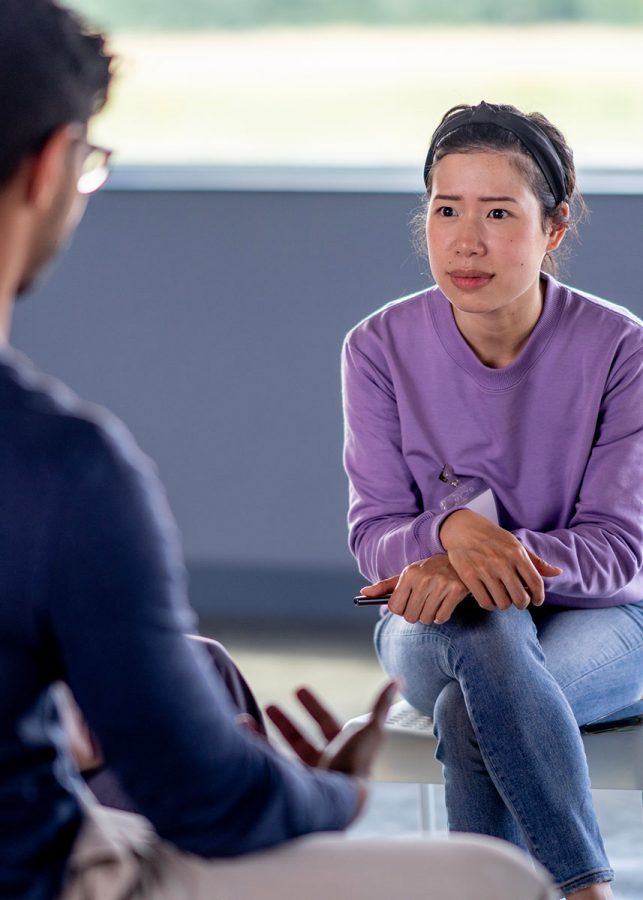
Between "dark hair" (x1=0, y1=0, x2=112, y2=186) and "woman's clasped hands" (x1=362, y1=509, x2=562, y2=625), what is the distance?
1.00 metres

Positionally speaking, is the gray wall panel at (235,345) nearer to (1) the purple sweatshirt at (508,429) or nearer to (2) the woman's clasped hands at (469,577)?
(1) the purple sweatshirt at (508,429)

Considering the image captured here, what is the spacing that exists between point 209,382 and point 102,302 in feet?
1.35

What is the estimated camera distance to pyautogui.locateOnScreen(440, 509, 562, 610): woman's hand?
183cm

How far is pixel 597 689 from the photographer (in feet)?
6.25

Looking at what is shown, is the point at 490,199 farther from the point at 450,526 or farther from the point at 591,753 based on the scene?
the point at 591,753

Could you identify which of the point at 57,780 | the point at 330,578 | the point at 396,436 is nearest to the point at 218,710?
the point at 57,780

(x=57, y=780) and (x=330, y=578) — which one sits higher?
(x=57, y=780)

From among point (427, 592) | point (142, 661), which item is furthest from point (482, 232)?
point (142, 661)

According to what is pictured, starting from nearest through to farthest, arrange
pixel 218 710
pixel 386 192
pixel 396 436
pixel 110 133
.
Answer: pixel 218 710 → pixel 396 436 → pixel 386 192 → pixel 110 133

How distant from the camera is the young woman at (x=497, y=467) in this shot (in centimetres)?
184

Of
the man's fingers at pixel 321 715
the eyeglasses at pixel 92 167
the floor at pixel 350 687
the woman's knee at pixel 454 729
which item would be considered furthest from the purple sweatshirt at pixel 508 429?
the eyeglasses at pixel 92 167

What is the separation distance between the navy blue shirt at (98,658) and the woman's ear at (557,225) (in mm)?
1285

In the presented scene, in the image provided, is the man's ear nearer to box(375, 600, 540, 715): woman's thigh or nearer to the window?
box(375, 600, 540, 715): woman's thigh

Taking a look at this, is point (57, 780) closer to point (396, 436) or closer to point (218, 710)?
point (218, 710)
